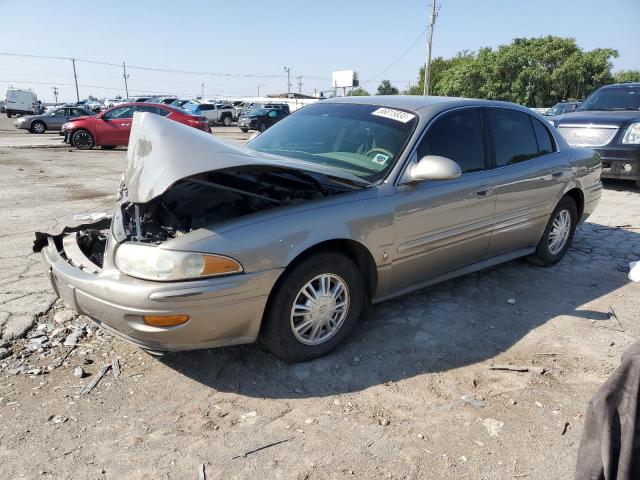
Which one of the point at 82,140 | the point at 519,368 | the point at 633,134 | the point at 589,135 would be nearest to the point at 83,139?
the point at 82,140

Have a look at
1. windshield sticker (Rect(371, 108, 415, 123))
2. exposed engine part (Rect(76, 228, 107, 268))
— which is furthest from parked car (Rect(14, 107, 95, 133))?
windshield sticker (Rect(371, 108, 415, 123))

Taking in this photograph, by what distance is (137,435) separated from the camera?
2.49m

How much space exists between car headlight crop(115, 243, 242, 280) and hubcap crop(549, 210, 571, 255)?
3488 millimetres

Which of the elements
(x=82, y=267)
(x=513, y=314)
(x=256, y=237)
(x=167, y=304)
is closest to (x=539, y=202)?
(x=513, y=314)

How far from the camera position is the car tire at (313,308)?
290 cm

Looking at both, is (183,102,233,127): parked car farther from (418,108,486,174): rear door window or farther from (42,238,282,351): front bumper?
(42,238,282,351): front bumper

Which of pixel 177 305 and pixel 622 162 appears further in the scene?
pixel 622 162

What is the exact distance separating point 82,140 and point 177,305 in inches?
599

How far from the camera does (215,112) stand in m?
35.8

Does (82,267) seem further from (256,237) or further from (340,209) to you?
(340,209)

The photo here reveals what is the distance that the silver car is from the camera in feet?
8.68

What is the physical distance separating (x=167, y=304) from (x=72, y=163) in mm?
11222

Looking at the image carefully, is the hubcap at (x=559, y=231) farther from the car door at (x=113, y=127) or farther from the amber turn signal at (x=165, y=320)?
the car door at (x=113, y=127)

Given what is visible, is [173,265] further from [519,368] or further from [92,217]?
[519,368]
